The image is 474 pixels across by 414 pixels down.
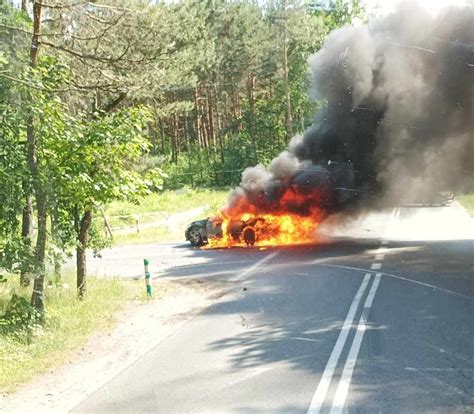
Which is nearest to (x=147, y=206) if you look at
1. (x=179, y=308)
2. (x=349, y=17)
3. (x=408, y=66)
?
(x=408, y=66)

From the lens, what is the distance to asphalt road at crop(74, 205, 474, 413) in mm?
5965

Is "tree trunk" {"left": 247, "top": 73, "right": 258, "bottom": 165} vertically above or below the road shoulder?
above


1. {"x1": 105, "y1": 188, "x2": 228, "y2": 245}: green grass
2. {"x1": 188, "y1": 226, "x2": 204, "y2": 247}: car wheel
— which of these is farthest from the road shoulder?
{"x1": 105, "y1": 188, "x2": 228, "y2": 245}: green grass

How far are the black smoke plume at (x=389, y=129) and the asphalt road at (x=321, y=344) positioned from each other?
484 centimetres

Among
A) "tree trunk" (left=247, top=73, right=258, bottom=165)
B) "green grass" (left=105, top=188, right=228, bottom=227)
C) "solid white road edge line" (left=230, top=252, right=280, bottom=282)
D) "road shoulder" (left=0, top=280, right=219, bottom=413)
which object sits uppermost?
"tree trunk" (left=247, top=73, right=258, bottom=165)

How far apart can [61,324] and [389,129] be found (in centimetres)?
1532

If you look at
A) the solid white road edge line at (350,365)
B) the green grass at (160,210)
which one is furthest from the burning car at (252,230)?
the solid white road edge line at (350,365)

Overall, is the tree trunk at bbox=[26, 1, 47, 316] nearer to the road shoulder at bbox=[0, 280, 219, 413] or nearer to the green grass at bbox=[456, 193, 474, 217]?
the road shoulder at bbox=[0, 280, 219, 413]

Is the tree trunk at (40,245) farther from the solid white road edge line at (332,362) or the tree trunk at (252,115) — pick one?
the tree trunk at (252,115)

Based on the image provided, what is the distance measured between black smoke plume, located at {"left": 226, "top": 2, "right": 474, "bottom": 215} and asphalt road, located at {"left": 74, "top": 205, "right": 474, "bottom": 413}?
15.9 ft

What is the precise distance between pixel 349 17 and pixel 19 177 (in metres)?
48.0

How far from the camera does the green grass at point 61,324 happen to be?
7684 mm

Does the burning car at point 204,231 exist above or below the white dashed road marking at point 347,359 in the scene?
above

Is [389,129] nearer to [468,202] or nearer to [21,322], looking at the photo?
[468,202]
